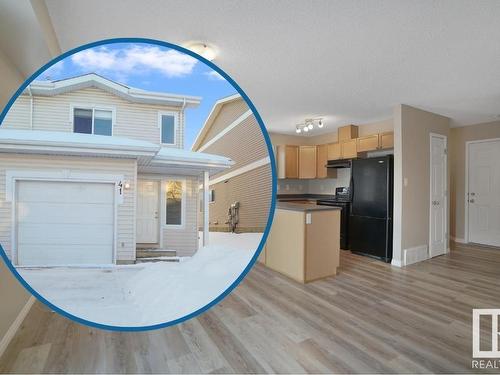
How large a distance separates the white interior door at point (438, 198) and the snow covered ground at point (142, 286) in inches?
178

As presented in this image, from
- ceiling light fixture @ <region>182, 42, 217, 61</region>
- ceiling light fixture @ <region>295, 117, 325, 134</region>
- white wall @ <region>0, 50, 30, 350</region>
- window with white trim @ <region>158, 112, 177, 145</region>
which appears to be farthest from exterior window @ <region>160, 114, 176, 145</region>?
ceiling light fixture @ <region>295, 117, 325, 134</region>

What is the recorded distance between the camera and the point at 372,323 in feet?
6.93

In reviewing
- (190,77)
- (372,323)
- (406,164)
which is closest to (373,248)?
(406,164)

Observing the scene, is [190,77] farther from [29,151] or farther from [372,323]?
[372,323]

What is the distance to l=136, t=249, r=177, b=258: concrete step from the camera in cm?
72

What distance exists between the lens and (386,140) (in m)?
4.54

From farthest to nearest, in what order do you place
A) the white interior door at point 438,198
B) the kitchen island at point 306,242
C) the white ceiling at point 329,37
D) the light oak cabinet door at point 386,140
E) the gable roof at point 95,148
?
the light oak cabinet door at point 386,140
the white interior door at point 438,198
the kitchen island at point 306,242
the white ceiling at point 329,37
the gable roof at point 95,148

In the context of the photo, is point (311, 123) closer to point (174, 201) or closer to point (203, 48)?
point (203, 48)

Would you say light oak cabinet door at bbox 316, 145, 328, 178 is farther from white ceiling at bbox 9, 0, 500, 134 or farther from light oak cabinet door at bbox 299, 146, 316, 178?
white ceiling at bbox 9, 0, 500, 134

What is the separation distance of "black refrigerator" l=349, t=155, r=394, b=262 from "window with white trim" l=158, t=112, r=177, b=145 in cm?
393

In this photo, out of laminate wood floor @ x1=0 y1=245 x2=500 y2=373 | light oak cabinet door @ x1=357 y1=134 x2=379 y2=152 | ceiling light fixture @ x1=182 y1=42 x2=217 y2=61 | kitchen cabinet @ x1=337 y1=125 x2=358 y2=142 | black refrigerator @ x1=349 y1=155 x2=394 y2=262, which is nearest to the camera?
laminate wood floor @ x1=0 y1=245 x2=500 y2=373

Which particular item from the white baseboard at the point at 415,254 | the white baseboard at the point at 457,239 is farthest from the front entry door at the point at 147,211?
the white baseboard at the point at 457,239

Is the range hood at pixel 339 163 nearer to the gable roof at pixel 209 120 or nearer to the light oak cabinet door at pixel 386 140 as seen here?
the light oak cabinet door at pixel 386 140

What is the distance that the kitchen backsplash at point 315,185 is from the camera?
567cm
